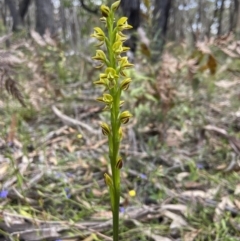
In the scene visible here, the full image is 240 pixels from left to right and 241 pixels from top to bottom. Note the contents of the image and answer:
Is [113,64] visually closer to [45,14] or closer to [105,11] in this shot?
[105,11]

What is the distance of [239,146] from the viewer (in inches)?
81.5

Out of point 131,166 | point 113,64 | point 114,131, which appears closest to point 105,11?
point 113,64

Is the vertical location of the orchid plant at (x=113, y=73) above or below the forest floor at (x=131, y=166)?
above

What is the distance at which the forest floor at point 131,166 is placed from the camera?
5.36 ft

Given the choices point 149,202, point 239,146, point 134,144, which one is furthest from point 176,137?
point 149,202

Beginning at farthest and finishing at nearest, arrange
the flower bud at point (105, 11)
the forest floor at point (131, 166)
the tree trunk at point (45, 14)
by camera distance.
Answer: the tree trunk at point (45, 14) < the forest floor at point (131, 166) < the flower bud at point (105, 11)

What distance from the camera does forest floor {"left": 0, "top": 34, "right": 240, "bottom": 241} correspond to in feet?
5.36

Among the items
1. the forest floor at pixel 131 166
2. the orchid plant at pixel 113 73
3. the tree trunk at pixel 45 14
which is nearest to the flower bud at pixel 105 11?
the orchid plant at pixel 113 73

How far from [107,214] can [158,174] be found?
46cm

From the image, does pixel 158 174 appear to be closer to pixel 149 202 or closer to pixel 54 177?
pixel 149 202

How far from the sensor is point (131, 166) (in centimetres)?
232

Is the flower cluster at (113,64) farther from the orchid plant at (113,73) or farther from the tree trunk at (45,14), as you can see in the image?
the tree trunk at (45,14)

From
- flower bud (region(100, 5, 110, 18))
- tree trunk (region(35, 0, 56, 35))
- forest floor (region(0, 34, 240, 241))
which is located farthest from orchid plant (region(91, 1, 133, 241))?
tree trunk (region(35, 0, 56, 35))

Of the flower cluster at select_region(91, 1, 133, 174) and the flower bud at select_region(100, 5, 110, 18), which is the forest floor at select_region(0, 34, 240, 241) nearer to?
the flower cluster at select_region(91, 1, 133, 174)
